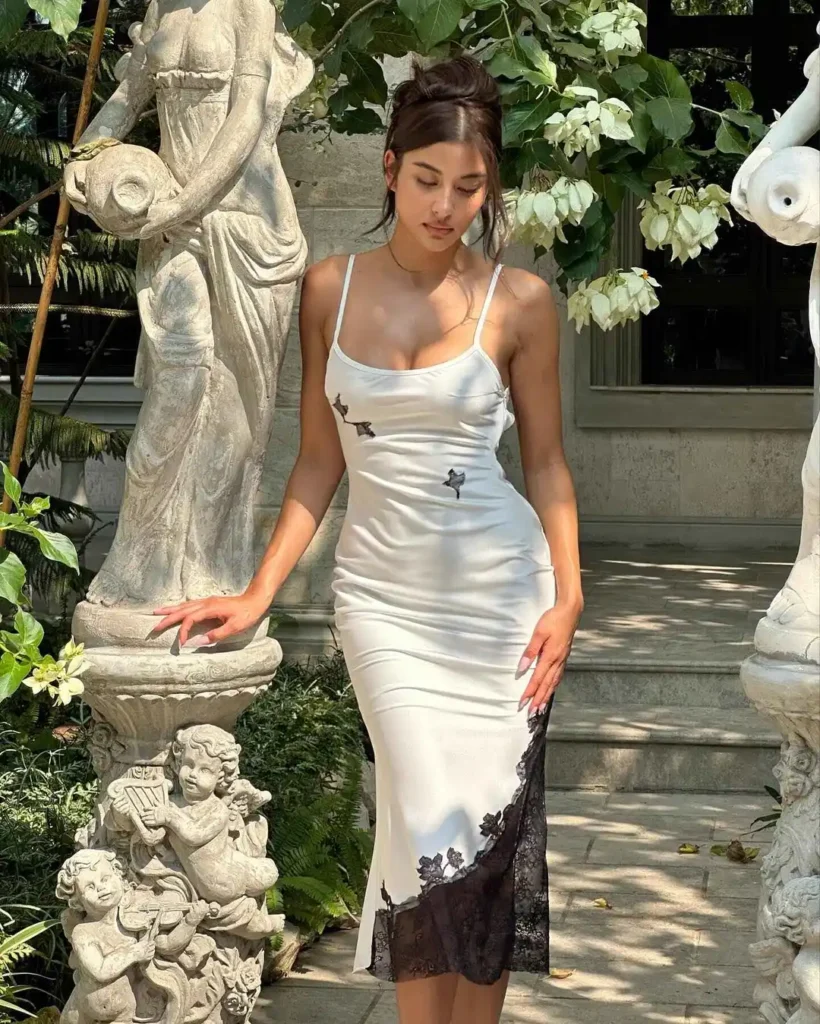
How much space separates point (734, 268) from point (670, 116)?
9.12 meters

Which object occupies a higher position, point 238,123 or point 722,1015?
point 238,123

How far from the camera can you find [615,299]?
4.12 m

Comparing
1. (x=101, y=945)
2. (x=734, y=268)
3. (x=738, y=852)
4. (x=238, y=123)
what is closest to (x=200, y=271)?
(x=238, y=123)

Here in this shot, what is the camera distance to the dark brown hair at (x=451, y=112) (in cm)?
345

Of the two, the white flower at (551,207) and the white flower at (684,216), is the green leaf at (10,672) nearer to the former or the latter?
the white flower at (551,207)

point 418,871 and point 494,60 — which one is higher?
point 494,60

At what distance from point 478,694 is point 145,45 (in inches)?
72.9

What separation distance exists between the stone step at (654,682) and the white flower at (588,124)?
429cm

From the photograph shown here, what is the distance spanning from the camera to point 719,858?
641 cm

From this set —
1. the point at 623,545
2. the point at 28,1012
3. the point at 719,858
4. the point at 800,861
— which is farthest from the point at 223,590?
the point at 623,545

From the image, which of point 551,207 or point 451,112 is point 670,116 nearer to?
point 551,207

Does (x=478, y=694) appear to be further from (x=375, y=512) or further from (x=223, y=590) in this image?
(x=223, y=590)

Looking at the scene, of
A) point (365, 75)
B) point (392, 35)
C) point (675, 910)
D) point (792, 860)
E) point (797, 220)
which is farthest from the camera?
point (675, 910)

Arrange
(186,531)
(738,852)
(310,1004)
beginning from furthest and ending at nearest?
(738,852) → (310,1004) → (186,531)
